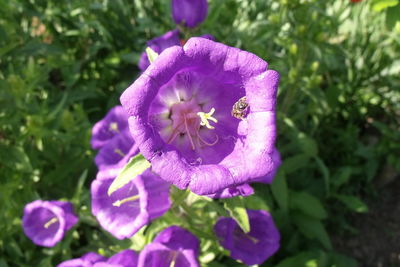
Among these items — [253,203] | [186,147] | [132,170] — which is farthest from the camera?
[253,203]

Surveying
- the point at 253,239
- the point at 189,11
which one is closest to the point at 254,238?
the point at 253,239

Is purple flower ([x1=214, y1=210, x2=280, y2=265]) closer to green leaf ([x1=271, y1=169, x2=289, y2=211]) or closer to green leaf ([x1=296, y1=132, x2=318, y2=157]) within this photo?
green leaf ([x1=271, y1=169, x2=289, y2=211])

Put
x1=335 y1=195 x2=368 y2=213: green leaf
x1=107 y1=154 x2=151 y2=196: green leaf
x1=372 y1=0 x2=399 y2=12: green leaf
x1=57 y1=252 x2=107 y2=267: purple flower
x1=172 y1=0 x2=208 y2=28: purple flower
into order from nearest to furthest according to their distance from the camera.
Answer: x1=107 y1=154 x2=151 y2=196: green leaf
x1=372 y1=0 x2=399 y2=12: green leaf
x1=57 y1=252 x2=107 y2=267: purple flower
x1=172 y1=0 x2=208 y2=28: purple flower
x1=335 y1=195 x2=368 y2=213: green leaf

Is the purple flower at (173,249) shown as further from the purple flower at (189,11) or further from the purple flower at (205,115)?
the purple flower at (189,11)

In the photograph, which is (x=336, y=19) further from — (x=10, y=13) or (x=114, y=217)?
(x=10, y=13)

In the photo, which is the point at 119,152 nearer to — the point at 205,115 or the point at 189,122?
the point at 189,122

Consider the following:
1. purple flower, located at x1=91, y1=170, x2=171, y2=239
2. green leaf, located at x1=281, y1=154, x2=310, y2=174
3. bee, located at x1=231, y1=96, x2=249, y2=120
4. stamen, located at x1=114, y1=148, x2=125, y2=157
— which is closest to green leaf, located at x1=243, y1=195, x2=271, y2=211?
purple flower, located at x1=91, y1=170, x2=171, y2=239
